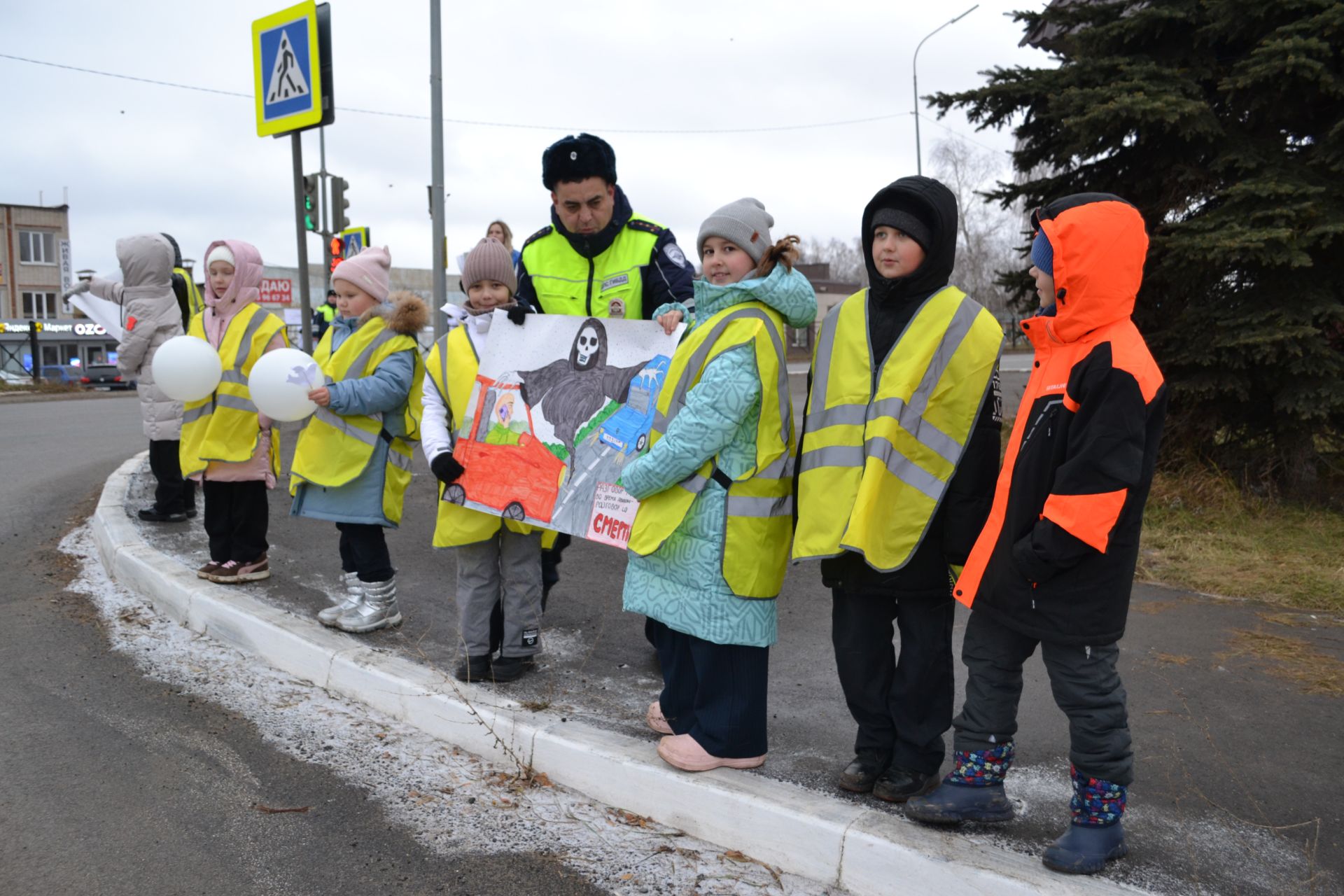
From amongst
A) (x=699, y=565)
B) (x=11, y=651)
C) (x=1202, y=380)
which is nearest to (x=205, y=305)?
(x=11, y=651)

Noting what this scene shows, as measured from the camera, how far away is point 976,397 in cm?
302

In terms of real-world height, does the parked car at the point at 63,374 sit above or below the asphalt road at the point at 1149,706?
below

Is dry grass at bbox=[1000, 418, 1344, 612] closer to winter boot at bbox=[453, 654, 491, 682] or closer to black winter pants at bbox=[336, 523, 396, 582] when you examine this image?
winter boot at bbox=[453, 654, 491, 682]

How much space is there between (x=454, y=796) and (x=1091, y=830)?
2.10 metres

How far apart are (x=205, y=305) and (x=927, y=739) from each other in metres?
5.01

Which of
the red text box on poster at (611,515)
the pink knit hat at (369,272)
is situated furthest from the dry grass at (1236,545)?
the pink knit hat at (369,272)

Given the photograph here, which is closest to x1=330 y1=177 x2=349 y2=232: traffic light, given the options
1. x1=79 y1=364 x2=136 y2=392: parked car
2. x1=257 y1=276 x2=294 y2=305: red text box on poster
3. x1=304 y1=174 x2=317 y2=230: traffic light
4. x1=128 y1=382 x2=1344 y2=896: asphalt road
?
x1=304 y1=174 x2=317 y2=230: traffic light

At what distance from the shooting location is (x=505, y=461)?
4.16m

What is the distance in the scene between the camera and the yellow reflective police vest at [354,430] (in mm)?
4941

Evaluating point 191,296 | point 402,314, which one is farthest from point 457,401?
point 191,296

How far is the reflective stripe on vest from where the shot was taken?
494 cm

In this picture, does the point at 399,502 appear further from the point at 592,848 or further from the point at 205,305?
the point at 592,848

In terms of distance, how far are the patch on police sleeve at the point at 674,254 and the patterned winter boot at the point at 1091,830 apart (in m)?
2.49

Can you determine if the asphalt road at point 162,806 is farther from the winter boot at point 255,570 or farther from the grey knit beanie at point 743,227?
the grey knit beanie at point 743,227
